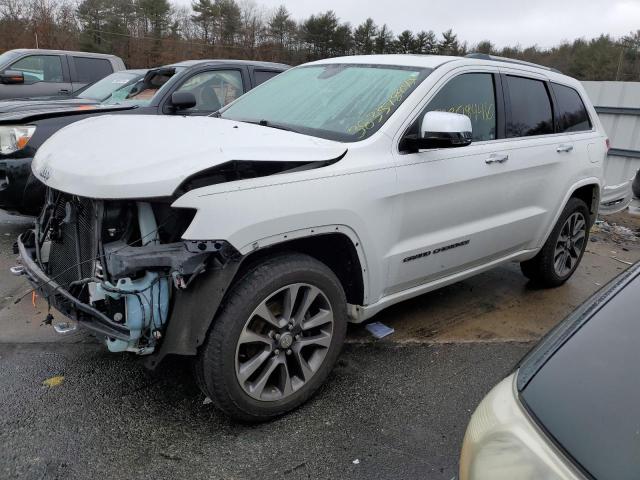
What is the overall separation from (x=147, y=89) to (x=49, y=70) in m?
4.87

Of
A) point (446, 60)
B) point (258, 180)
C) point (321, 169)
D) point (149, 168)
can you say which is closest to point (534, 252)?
point (446, 60)

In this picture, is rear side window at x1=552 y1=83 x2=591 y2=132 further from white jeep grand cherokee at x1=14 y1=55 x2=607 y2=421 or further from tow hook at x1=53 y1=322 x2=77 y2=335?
tow hook at x1=53 y1=322 x2=77 y2=335

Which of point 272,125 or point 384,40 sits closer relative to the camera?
point 272,125

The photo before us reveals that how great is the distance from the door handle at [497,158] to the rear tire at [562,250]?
3.82 ft

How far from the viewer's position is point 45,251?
306 cm

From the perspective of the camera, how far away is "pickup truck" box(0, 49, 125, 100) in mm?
9773

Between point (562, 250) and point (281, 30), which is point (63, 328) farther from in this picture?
point (281, 30)

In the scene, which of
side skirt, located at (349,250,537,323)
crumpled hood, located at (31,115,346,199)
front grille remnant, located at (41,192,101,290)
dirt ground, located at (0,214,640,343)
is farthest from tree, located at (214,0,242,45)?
front grille remnant, located at (41,192,101,290)

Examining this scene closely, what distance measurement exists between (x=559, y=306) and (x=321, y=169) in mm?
2954

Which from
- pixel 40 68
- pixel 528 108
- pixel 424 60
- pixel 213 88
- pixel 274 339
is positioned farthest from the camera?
pixel 40 68

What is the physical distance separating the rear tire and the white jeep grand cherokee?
0.70 meters

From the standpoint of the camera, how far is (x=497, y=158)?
3668 mm

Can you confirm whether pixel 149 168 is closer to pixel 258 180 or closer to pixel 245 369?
pixel 258 180

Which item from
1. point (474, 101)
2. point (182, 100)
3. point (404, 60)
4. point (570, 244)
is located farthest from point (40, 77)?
point (570, 244)
